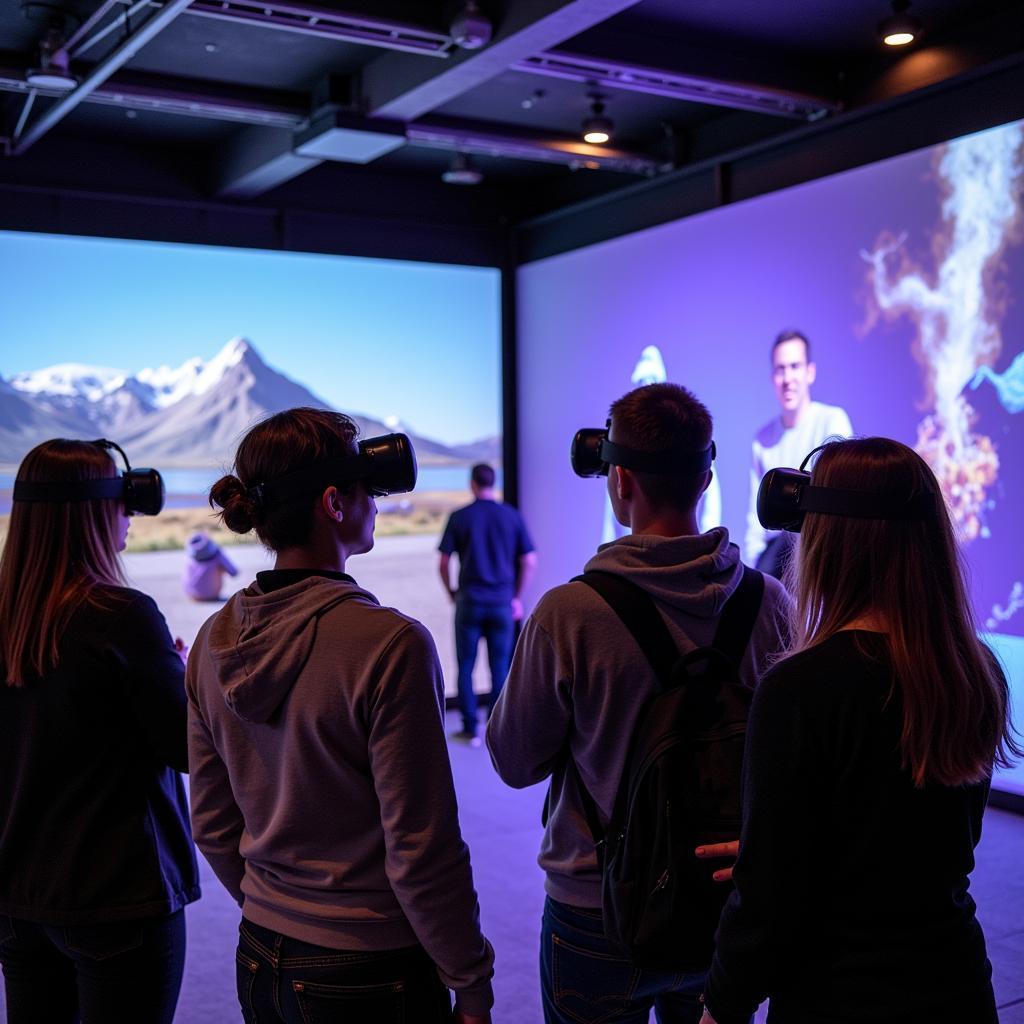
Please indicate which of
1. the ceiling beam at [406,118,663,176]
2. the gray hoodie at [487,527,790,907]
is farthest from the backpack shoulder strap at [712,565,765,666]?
the ceiling beam at [406,118,663,176]

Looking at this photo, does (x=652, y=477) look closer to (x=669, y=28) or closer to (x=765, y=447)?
(x=669, y=28)

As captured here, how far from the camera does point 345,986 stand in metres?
Result: 1.45

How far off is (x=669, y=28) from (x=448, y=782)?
13.9 ft

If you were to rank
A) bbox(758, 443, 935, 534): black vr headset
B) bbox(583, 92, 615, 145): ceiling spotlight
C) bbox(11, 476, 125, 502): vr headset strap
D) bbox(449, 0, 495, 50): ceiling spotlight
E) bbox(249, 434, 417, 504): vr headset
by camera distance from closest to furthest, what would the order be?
bbox(758, 443, 935, 534): black vr headset, bbox(249, 434, 417, 504): vr headset, bbox(11, 476, 125, 502): vr headset strap, bbox(449, 0, 495, 50): ceiling spotlight, bbox(583, 92, 615, 145): ceiling spotlight

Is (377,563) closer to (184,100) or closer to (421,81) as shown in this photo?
(184,100)

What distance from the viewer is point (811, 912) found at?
1.34m

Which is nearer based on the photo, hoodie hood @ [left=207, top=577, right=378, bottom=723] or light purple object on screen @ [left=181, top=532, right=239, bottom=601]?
hoodie hood @ [left=207, top=577, right=378, bottom=723]

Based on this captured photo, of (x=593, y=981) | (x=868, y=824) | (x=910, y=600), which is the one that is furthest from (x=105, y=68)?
(x=868, y=824)

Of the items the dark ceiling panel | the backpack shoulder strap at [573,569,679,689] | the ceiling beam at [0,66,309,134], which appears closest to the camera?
the backpack shoulder strap at [573,569,679,689]

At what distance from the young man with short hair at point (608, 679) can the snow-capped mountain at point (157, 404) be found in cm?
482

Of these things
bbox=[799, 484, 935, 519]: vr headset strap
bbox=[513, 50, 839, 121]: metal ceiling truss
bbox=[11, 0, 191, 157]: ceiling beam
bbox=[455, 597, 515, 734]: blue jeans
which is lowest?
bbox=[455, 597, 515, 734]: blue jeans

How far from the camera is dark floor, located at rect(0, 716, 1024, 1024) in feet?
10.4

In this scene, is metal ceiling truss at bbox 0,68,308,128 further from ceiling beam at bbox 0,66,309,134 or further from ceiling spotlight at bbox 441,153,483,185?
ceiling spotlight at bbox 441,153,483,185

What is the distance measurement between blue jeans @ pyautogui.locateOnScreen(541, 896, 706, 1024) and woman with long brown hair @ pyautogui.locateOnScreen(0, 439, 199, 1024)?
0.60m
